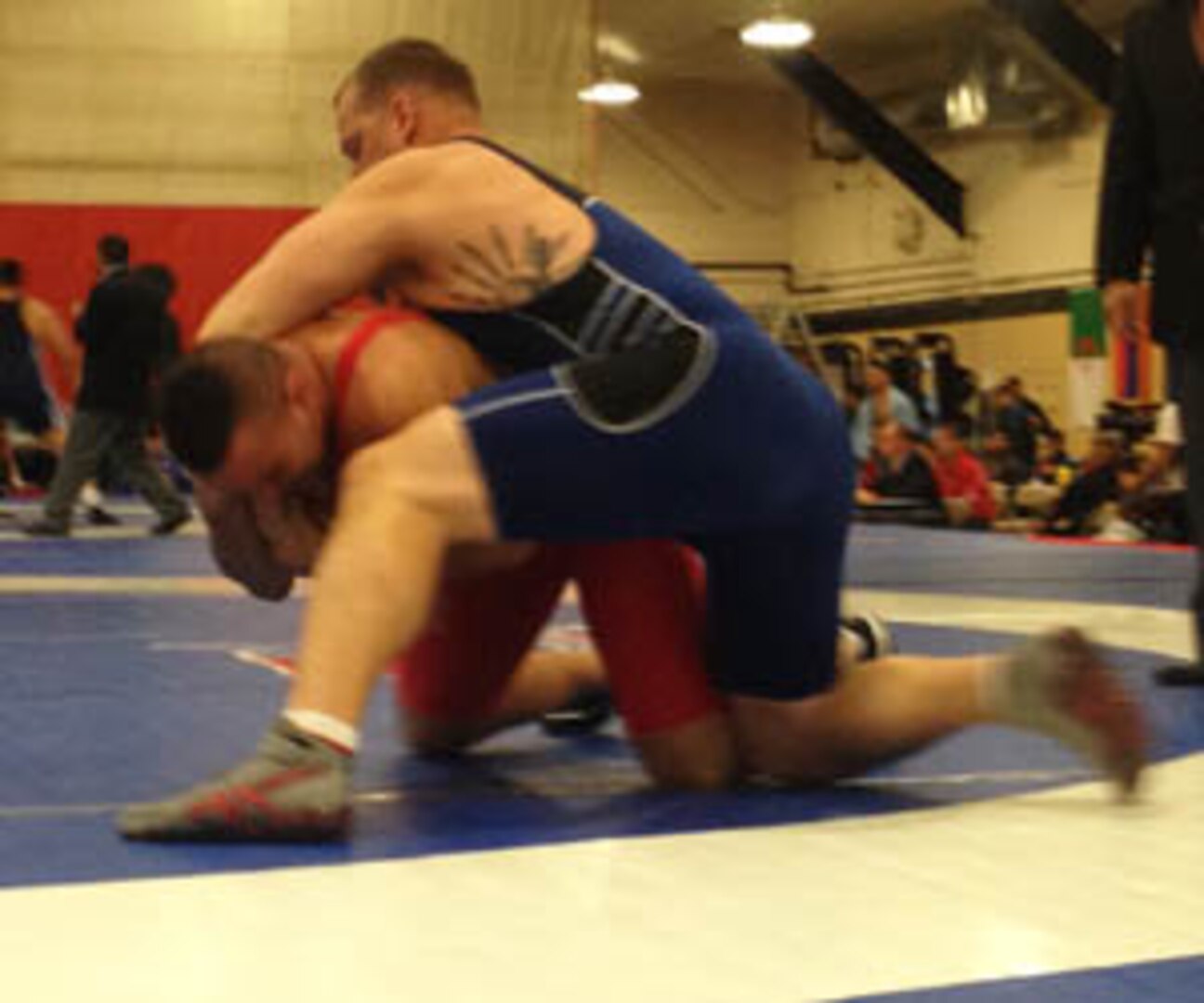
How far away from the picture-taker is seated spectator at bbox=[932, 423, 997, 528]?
11.2 metres

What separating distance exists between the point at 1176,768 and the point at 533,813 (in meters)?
0.93

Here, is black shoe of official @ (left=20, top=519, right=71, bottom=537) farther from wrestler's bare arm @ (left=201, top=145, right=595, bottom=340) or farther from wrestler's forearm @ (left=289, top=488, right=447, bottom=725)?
wrestler's forearm @ (left=289, top=488, right=447, bottom=725)

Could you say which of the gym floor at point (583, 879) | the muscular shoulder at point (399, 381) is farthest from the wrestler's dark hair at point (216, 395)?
the gym floor at point (583, 879)

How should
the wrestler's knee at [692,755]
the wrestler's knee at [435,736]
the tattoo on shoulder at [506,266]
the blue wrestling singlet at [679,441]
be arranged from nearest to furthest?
the blue wrestling singlet at [679,441]
the tattoo on shoulder at [506,266]
the wrestler's knee at [692,755]
the wrestler's knee at [435,736]

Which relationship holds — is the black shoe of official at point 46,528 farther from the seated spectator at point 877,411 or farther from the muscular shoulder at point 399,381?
the muscular shoulder at point 399,381

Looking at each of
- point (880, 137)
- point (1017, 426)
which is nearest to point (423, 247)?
point (1017, 426)

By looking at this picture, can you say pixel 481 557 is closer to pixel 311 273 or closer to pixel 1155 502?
pixel 311 273

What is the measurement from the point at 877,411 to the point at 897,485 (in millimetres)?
967

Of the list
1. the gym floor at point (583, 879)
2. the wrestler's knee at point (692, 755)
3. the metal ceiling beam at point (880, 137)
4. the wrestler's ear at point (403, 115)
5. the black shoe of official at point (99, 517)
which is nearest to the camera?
the gym floor at point (583, 879)

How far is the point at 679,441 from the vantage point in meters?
2.05

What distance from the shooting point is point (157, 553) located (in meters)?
6.89

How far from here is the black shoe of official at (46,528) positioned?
793 centimetres

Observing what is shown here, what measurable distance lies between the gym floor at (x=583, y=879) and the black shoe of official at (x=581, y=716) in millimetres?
36

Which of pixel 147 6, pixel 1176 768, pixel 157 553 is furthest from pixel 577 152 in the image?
pixel 1176 768
